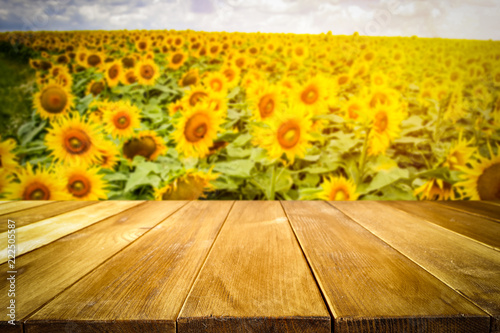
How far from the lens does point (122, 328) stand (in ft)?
1.41

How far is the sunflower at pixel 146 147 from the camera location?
1.49 metres

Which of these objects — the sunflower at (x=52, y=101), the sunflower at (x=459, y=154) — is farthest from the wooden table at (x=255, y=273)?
the sunflower at (x=52, y=101)

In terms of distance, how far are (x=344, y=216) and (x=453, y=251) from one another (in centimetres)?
35

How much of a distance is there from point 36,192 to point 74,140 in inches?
11.8

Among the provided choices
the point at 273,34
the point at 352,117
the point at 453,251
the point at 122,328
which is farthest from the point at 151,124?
the point at 453,251

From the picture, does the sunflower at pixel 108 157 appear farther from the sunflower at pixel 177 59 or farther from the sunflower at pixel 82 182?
the sunflower at pixel 177 59

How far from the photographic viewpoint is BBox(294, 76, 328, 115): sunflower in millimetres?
1464

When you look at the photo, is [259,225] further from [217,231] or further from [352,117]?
[352,117]

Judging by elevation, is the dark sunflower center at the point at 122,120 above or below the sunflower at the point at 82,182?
above

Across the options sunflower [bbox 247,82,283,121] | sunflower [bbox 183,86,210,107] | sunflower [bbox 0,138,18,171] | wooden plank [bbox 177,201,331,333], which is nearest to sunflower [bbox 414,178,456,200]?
sunflower [bbox 247,82,283,121]

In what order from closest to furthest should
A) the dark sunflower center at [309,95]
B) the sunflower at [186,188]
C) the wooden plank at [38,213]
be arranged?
1. the wooden plank at [38,213]
2. the sunflower at [186,188]
3. the dark sunflower center at [309,95]

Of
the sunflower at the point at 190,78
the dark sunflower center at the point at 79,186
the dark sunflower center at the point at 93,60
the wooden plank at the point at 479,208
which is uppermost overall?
the dark sunflower center at the point at 93,60

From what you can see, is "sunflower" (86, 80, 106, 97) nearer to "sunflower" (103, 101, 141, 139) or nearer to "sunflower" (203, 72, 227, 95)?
"sunflower" (103, 101, 141, 139)

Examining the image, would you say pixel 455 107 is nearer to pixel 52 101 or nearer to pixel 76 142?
pixel 76 142
